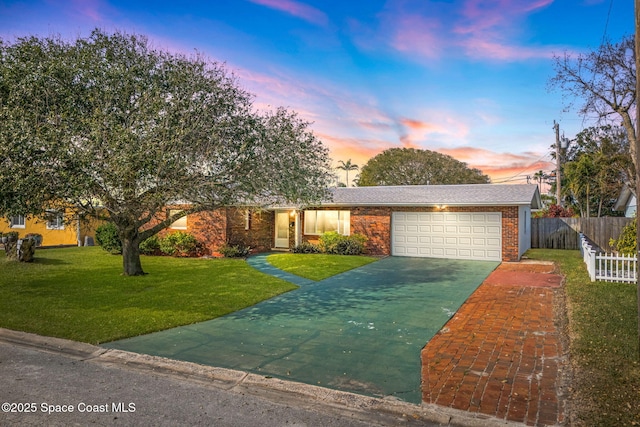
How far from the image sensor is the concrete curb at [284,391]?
12.8 ft

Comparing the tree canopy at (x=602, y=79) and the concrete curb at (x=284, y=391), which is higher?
the tree canopy at (x=602, y=79)

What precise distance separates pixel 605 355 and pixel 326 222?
1521 centimetres

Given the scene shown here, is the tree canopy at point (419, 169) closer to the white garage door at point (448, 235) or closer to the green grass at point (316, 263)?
the white garage door at point (448, 235)

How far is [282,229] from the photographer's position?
69.1ft

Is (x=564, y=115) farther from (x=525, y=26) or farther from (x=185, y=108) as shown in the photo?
(x=185, y=108)

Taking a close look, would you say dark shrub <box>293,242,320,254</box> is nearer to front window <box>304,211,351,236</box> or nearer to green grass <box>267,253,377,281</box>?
green grass <box>267,253,377,281</box>

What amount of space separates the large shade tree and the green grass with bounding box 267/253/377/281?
349 cm

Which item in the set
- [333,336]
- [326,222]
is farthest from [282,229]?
[333,336]

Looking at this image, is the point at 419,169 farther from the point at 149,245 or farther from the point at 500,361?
the point at 500,361

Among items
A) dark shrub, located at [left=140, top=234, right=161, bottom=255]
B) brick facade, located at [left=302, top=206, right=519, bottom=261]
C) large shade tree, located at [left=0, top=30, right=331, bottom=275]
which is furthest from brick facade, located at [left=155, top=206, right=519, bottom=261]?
large shade tree, located at [left=0, top=30, right=331, bottom=275]

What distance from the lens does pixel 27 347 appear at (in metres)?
5.98

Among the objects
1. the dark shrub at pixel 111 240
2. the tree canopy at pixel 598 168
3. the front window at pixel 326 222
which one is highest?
the tree canopy at pixel 598 168

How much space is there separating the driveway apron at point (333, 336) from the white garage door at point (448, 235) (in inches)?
242

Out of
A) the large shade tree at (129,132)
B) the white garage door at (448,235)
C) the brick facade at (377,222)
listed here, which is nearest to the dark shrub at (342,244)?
the brick facade at (377,222)
